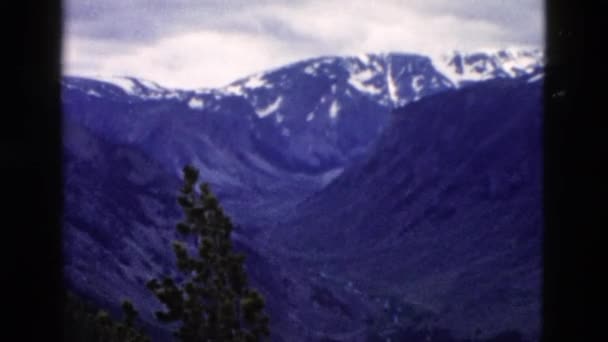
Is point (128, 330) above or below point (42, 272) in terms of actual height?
below

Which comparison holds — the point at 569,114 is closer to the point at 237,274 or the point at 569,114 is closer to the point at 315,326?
the point at 237,274

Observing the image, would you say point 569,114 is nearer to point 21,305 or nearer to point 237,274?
point 21,305

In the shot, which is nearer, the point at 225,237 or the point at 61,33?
the point at 61,33

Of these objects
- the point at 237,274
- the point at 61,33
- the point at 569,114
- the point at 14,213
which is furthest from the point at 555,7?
the point at 237,274

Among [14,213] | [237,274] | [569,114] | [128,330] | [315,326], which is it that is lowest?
[315,326]

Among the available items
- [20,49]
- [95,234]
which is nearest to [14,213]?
[20,49]

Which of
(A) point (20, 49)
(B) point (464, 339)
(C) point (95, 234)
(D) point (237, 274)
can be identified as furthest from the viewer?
(C) point (95, 234)

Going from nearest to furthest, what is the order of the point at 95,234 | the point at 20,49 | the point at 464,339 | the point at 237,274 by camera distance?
the point at 20,49 < the point at 237,274 < the point at 464,339 < the point at 95,234
